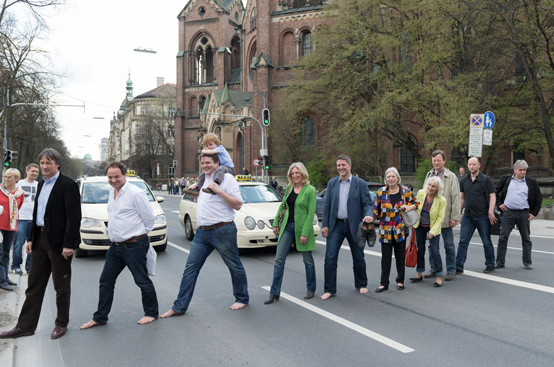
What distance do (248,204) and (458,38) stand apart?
18.3 metres

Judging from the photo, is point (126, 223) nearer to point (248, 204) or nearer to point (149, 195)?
point (248, 204)

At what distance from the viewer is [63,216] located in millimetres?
4867

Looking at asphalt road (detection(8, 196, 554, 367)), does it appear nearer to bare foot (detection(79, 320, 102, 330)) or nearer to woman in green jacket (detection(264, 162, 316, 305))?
bare foot (detection(79, 320, 102, 330))

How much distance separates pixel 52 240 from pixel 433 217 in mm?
5059

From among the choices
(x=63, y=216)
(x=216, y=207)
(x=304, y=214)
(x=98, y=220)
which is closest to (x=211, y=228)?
(x=216, y=207)

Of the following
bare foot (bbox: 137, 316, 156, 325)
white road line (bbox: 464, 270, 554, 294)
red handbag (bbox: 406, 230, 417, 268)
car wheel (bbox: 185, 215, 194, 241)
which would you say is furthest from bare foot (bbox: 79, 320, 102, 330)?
car wheel (bbox: 185, 215, 194, 241)

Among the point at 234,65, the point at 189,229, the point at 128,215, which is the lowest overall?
the point at 189,229

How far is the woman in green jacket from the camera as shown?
20.0 feet

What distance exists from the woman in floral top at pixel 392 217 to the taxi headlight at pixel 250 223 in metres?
3.67

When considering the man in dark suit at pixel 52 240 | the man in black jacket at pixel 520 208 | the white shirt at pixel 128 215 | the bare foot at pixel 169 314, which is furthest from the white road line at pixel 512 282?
the man in dark suit at pixel 52 240

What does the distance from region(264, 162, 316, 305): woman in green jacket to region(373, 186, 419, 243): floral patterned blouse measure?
1.06 meters

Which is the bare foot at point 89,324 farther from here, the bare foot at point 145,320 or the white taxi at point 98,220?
the white taxi at point 98,220

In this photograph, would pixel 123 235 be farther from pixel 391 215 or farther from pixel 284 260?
pixel 391 215

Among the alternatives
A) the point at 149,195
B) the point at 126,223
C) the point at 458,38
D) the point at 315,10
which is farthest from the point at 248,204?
the point at 315,10
